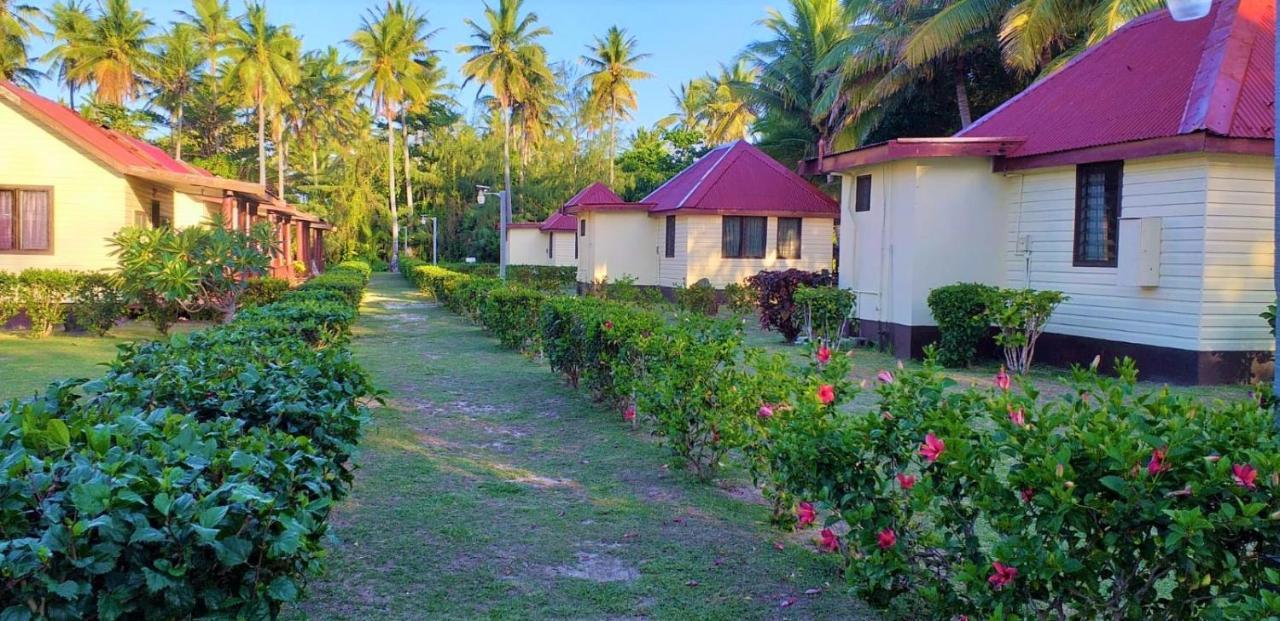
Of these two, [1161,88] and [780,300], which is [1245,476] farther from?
[780,300]

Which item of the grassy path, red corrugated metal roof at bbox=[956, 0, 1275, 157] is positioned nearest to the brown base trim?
red corrugated metal roof at bbox=[956, 0, 1275, 157]

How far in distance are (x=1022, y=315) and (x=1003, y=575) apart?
962 cm

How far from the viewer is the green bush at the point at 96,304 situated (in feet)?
52.9

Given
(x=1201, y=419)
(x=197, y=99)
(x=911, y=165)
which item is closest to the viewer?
(x=1201, y=419)

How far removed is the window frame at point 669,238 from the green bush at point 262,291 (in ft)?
37.0

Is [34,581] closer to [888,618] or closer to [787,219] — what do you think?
[888,618]

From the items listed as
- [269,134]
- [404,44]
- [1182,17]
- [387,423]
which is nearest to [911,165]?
[387,423]

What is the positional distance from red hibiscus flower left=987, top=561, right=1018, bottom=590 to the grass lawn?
9.38 metres

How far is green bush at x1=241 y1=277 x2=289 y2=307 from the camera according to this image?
683 inches

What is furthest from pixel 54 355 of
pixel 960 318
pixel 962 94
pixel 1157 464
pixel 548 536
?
pixel 962 94

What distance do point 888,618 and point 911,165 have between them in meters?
10.4

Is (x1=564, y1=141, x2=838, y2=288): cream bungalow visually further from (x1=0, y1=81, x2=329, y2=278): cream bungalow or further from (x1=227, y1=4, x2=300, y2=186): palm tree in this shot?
(x1=227, y1=4, x2=300, y2=186): palm tree

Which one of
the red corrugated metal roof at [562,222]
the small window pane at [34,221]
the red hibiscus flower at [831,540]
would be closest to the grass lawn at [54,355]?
the small window pane at [34,221]

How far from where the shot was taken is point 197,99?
5547 cm
